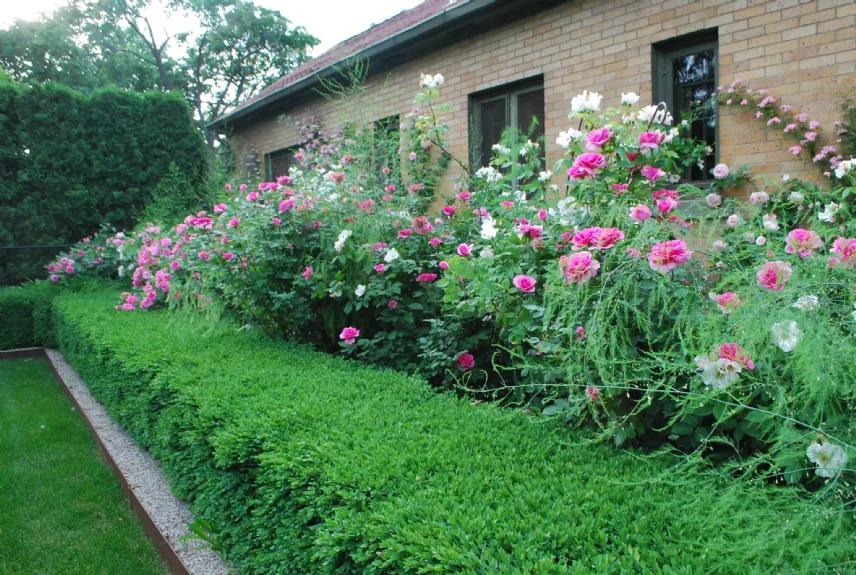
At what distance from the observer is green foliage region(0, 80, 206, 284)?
1010 centimetres

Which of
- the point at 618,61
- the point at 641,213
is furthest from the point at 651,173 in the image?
the point at 618,61

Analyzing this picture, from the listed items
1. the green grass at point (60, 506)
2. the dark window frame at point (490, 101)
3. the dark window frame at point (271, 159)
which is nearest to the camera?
the green grass at point (60, 506)

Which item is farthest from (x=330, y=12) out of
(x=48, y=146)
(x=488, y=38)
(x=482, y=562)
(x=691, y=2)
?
Result: (x=482, y=562)

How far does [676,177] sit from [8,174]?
35.1ft

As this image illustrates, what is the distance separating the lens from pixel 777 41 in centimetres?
491

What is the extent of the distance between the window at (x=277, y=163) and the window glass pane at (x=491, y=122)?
4.78 meters

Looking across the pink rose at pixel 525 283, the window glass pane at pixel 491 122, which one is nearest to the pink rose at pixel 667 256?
the pink rose at pixel 525 283

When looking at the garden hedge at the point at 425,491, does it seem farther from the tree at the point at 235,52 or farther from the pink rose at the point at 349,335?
the tree at the point at 235,52

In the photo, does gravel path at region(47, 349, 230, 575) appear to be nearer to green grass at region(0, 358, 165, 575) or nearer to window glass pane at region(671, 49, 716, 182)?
green grass at region(0, 358, 165, 575)

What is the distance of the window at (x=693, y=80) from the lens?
551 cm

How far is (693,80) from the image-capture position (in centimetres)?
564

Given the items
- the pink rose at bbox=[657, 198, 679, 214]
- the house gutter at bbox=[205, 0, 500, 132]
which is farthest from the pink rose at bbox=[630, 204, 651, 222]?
the house gutter at bbox=[205, 0, 500, 132]

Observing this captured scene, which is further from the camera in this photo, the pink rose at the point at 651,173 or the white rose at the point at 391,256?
the white rose at the point at 391,256

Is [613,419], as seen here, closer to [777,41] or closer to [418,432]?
[418,432]
